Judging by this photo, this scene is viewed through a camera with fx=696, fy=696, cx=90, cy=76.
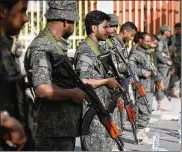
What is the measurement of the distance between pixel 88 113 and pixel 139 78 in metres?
3.95

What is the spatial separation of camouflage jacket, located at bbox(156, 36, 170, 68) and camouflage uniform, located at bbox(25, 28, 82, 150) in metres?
9.16

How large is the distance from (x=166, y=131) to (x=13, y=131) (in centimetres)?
812

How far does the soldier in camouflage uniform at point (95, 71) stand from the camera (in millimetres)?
6047

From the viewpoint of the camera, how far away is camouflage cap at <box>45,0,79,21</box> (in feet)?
16.6

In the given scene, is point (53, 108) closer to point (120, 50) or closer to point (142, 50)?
point (120, 50)

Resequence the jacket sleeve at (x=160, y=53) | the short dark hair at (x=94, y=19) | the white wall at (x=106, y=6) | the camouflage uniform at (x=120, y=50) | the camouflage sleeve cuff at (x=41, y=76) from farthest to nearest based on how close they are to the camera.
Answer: the white wall at (x=106, y=6)
the jacket sleeve at (x=160, y=53)
the camouflage uniform at (x=120, y=50)
the short dark hair at (x=94, y=19)
the camouflage sleeve cuff at (x=41, y=76)

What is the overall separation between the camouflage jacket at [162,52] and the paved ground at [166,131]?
0.89 m

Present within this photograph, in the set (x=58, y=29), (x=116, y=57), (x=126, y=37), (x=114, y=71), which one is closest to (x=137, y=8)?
(x=126, y=37)

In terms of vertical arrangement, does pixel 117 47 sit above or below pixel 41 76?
below

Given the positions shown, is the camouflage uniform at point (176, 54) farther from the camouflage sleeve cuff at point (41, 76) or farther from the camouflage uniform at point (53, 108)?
the camouflage sleeve cuff at point (41, 76)

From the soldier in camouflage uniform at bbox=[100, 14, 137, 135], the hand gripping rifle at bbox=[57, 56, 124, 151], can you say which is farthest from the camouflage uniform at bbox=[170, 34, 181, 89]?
the hand gripping rifle at bbox=[57, 56, 124, 151]

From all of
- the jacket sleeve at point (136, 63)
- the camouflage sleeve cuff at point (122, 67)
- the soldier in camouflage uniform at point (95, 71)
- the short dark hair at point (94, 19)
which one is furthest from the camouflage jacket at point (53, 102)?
the jacket sleeve at point (136, 63)

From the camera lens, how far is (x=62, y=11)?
5.09 m

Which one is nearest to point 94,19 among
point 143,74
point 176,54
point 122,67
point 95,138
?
point 95,138
